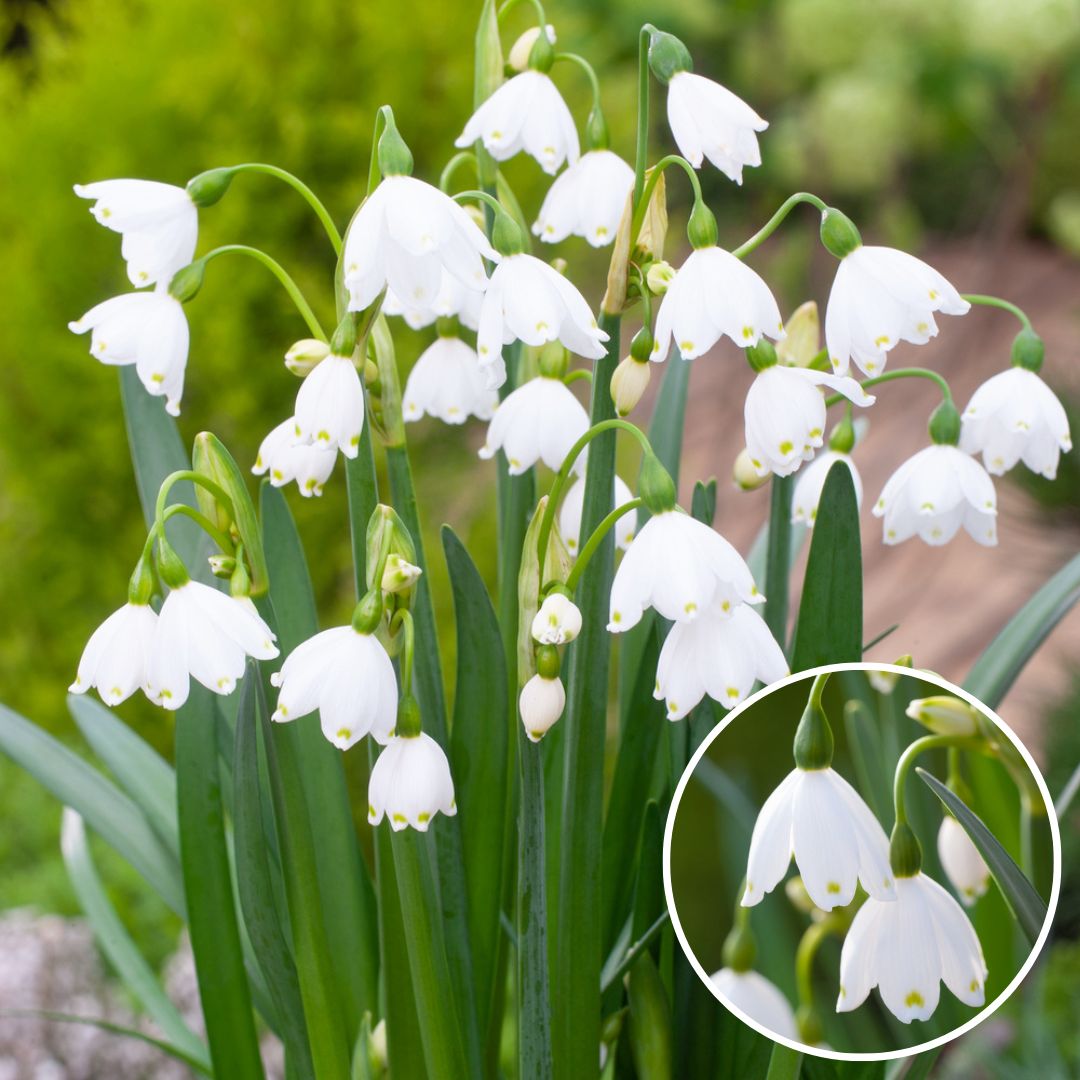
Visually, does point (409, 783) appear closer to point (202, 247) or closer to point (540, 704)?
point (540, 704)

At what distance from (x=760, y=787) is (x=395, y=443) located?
0.26 m

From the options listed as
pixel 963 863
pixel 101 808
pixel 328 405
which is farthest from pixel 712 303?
pixel 101 808

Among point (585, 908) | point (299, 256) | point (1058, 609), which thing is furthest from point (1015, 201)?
point (585, 908)

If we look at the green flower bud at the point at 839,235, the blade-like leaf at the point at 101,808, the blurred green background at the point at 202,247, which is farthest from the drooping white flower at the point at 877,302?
the blurred green background at the point at 202,247

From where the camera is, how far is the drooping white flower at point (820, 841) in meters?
0.53

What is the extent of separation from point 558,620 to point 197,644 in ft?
0.47

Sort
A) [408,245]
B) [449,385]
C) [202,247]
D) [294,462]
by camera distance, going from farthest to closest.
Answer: [202,247] < [449,385] < [294,462] < [408,245]

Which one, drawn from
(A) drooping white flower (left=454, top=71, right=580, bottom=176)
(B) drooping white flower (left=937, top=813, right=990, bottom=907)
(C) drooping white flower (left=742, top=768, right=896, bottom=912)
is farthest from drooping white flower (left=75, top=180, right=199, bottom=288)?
(B) drooping white flower (left=937, top=813, right=990, bottom=907)

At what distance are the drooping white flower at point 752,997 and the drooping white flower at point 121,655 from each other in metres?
0.32

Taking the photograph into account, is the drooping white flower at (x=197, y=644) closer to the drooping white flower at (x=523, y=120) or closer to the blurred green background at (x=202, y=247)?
the drooping white flower at (x=523, y=120)

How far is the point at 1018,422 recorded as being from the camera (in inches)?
25.9

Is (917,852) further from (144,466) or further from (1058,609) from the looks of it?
(144,466)

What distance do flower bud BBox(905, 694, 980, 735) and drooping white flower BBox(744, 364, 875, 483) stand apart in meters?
0.17

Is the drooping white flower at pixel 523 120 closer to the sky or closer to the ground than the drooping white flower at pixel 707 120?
closer to the sky
